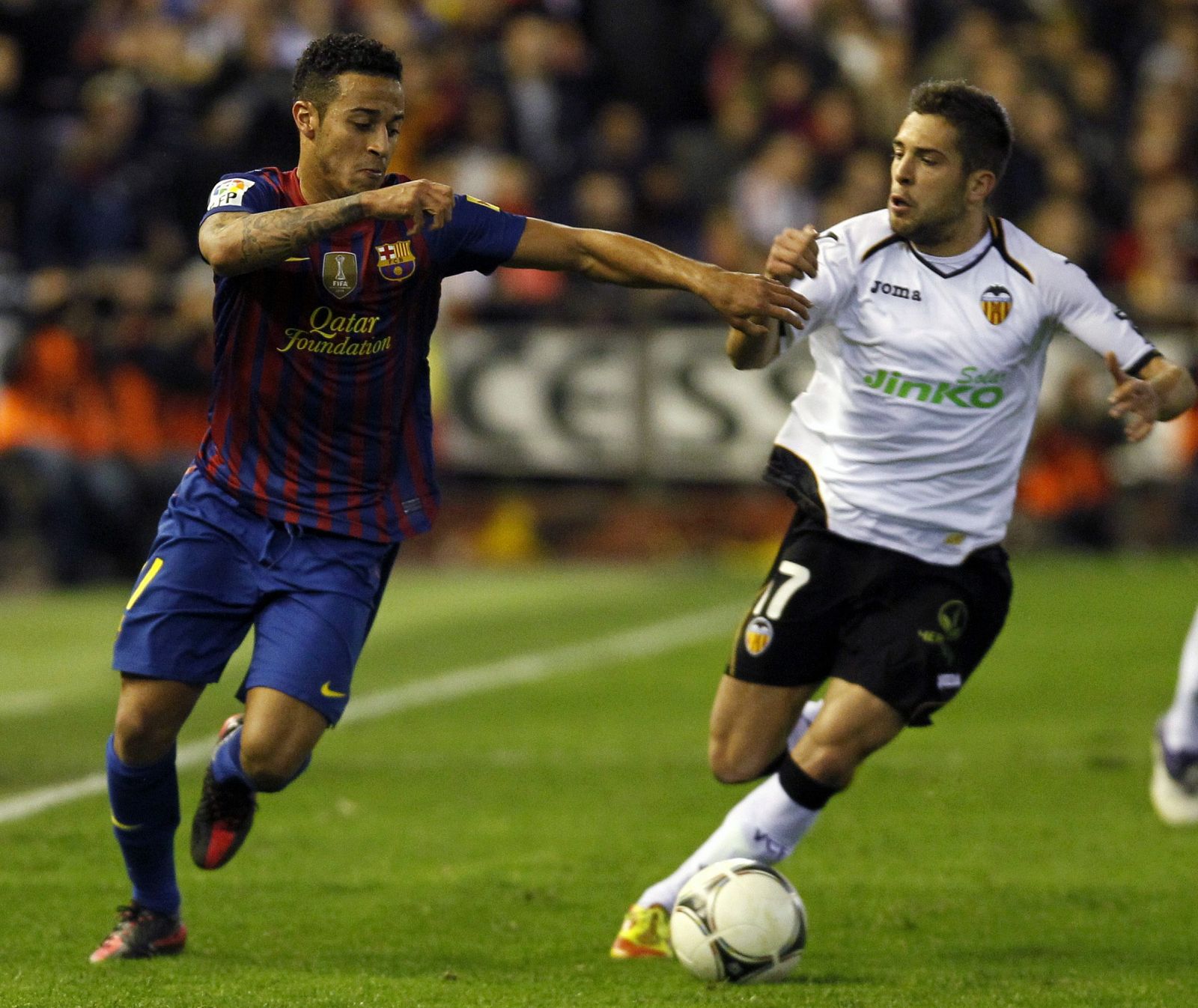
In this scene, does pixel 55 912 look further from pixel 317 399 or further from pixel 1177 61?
pixel 1177 61

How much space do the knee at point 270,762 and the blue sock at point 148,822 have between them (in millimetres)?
220

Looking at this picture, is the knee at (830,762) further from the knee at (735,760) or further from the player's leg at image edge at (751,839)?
the knee at (735,760)

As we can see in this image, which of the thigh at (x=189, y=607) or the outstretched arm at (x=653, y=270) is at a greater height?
the outstretched arm at (x=653, y=270)

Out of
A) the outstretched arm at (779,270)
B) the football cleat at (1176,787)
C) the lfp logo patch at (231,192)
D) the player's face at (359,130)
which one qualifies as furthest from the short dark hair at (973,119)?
the football cleat at (1176,787)

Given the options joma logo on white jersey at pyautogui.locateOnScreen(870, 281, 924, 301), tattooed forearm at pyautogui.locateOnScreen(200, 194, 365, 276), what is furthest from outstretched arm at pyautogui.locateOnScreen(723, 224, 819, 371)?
tattooed forearm at pyautogui.locateOnScreen(200, 194, 365, 276)

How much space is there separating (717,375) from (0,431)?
5207mm

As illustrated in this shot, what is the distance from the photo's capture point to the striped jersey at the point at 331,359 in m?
5.50

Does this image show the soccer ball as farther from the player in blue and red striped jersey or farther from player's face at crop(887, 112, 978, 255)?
player's face at crop(887, 112, 978, 255)

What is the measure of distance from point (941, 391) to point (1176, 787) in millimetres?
2631

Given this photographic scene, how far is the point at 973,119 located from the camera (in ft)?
19.5

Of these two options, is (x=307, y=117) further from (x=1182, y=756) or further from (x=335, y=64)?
(x=1182, y=756)

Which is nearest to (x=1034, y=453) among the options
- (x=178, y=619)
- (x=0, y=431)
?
(x=0, y=431)

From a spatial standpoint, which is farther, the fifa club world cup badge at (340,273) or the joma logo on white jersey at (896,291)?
A: the joma logo on white jersey at (896,291)

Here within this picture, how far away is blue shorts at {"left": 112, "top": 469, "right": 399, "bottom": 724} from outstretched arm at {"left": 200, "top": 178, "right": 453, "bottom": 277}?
734 mm
